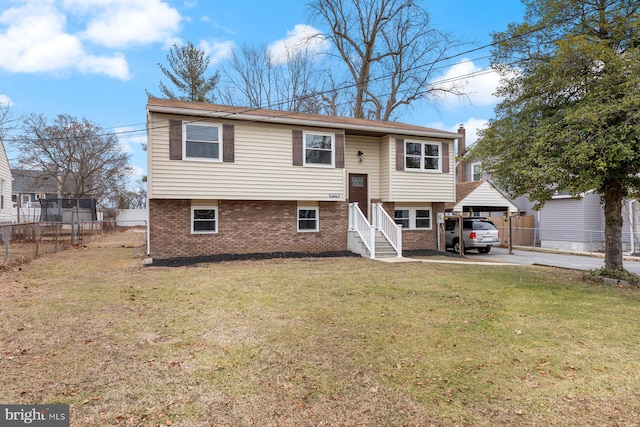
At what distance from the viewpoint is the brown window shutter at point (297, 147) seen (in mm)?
13500

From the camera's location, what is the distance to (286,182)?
43.7ft

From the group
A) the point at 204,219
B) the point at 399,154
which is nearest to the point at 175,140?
the point at 204,219

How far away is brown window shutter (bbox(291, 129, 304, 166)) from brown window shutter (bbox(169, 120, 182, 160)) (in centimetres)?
381

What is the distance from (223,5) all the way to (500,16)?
10981 millimetres

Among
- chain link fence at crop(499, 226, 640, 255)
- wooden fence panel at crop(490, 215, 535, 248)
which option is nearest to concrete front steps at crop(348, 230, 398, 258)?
chain link fence at crop(499, 226, 640, 255)

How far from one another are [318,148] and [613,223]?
29.4ft

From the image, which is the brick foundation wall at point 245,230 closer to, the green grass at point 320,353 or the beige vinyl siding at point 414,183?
the beige vinyl siding at point 414,183

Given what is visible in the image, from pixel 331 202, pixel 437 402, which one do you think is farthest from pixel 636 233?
pixel 437 402

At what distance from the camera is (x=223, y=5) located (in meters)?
16.1

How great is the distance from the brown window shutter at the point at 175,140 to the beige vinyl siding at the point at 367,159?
6304mm

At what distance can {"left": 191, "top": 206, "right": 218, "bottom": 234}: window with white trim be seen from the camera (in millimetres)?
12680

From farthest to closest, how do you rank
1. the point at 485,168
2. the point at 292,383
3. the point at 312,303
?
1. the point at 485,168
2. the point at 312,303
3. the point at 292,383

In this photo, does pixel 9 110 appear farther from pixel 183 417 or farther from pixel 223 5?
pixel 183 417

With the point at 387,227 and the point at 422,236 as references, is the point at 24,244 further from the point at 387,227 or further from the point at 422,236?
the point at 422,236
